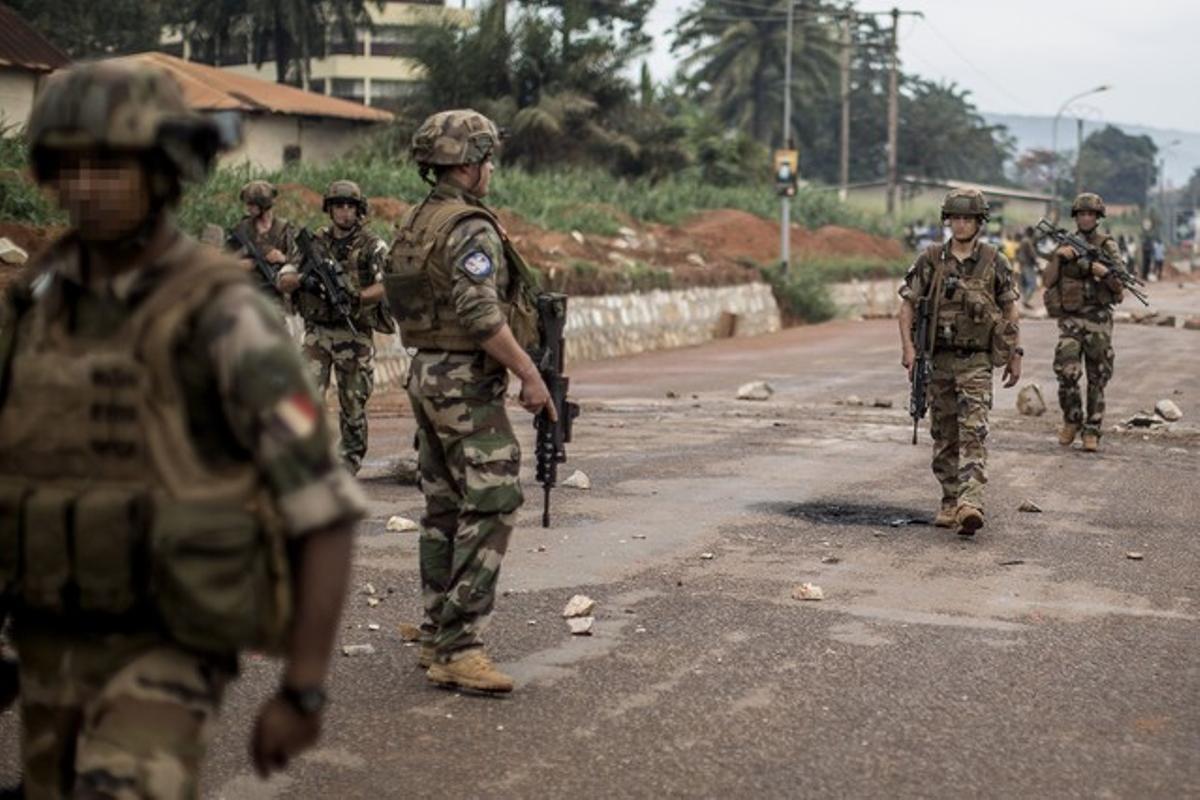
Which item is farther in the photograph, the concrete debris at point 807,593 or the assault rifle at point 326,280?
the assault rifle at point 326,280

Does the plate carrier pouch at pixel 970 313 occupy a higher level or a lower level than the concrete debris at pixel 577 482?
higher

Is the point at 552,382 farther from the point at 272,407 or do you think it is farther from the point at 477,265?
the point at 272,407

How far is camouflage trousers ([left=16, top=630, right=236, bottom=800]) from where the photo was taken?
3.03 meters

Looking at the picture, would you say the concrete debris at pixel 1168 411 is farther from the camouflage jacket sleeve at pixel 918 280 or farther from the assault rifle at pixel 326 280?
the assault rifle at pixel 326 280

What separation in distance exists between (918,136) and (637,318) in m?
67.6

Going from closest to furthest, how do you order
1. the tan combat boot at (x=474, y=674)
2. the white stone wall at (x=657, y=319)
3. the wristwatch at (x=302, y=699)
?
the wristwatch at (x=302, y=699)
the tan combat boot at (x=474, y=674)
the white stone wall at (x=657, y=319)

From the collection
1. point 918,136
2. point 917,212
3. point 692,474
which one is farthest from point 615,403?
point 918,136

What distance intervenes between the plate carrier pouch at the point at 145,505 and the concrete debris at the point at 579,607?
A: 186 inches

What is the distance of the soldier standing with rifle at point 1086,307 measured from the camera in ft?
46.8

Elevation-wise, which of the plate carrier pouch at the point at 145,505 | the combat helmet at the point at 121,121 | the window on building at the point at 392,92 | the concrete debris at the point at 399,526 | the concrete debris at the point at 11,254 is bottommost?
the concrete debris at the point at 399,526

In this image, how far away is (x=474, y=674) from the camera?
6.34m

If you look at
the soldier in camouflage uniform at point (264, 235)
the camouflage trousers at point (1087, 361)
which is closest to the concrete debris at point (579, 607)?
the soldier in camouflage uniform at point (264, 235)

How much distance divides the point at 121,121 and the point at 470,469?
134 inches

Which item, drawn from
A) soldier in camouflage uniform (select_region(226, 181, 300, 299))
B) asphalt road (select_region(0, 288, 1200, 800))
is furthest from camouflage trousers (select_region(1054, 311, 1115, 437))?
soldier in camouflage uniform (select_region(226, 181, 300, 299))
